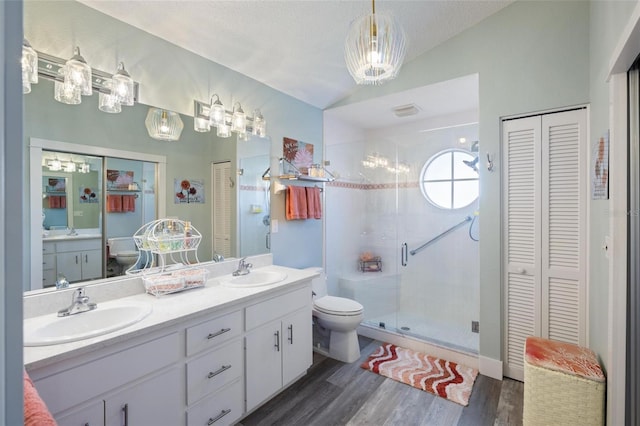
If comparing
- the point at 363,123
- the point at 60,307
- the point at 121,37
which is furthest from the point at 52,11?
the point at 363,123

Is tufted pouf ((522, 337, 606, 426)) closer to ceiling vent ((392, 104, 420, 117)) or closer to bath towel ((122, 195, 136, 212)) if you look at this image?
ceiling vent ((392, 104, 420, 117))

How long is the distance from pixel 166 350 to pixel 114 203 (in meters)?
0.93

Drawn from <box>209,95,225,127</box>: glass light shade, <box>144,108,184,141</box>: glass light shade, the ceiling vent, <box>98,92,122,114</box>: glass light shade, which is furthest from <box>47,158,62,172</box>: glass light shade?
the ceiling vent

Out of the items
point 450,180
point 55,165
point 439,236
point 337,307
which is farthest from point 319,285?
point 55,165

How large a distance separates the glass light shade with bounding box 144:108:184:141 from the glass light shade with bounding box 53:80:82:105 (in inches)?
15.3

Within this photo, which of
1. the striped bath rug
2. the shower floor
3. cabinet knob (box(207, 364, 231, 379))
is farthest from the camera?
the shower floor

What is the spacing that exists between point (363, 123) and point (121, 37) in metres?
2.71

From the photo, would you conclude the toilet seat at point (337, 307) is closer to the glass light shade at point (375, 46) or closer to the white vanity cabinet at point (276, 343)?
the white vanity cabinet at point (276, 343)

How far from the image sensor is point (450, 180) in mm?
3400

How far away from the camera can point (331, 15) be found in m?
2.13

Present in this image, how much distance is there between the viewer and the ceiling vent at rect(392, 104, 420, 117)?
127 inches

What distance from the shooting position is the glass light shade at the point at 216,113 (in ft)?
7.41

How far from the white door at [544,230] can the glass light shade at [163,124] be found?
246 cm

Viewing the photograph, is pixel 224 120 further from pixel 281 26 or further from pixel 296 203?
pixel 296 203
